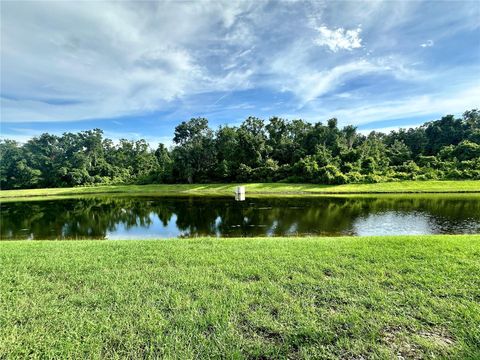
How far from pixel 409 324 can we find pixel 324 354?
4.77ft

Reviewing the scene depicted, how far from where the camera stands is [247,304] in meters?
4.24

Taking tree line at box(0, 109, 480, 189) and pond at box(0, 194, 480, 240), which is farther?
tree line at box(0, 109, 480, 189)

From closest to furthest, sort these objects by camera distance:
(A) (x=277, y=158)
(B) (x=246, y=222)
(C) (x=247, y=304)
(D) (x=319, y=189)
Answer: (C) (x=247, y=304)
(B) (x=246, y=222)
(D) (x=319, y=189)
(A) (x=277, y=158)

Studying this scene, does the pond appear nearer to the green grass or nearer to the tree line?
the green grass

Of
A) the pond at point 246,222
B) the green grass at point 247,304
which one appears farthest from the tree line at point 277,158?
the green grass at point 247,304

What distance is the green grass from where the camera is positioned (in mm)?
3336

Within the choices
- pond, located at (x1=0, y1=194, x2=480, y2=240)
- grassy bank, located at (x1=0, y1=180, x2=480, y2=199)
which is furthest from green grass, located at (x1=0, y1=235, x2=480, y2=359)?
grassy bank, located at (x1=0, y1=180, x2=480, y2=199)

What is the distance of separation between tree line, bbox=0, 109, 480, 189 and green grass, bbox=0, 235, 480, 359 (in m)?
36.5

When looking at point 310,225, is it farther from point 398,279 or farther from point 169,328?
point 169,328

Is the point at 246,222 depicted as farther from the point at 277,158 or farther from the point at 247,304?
the point at 277,158

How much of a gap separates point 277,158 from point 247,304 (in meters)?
49.7

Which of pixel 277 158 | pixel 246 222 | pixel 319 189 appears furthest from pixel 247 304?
pixel 277 158

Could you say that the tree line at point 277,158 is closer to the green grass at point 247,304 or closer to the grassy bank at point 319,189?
the grassy bank at point 319,189

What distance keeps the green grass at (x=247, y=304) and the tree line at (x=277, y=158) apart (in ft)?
120
